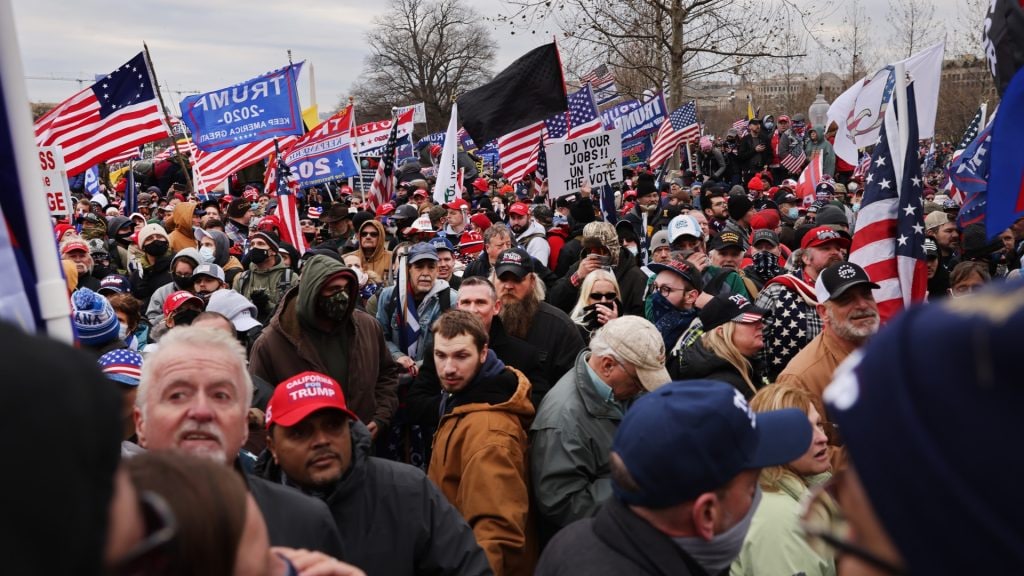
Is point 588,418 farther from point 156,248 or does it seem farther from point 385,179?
point 385,179

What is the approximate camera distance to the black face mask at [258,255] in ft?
30.1

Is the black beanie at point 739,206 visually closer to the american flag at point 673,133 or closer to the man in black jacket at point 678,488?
the american flag at point 673,133

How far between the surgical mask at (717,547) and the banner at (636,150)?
56.9 feet

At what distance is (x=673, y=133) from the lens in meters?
17.1

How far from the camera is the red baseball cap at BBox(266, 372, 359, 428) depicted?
11.7 feet

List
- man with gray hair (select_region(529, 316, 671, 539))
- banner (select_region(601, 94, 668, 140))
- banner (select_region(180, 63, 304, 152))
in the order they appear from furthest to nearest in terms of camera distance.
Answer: banner (select_region(601, 94, 668, 140)), banner (select_region(180, 63, 304, 152)), man with gray hair (select_region(529, 316, 671, 539))

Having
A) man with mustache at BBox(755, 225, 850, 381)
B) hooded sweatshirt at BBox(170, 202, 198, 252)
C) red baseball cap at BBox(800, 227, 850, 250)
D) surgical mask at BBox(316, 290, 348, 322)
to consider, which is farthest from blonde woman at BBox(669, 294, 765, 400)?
hooded sweatshirt at BBox(170, 202, 198, 252)

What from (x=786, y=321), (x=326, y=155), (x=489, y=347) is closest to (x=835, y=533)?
(x=489, y=347)

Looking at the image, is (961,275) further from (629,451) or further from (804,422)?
(629,451)

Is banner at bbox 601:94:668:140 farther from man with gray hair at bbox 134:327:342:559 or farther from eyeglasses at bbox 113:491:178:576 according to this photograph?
eyeglasses at bbox 113:491:178:576

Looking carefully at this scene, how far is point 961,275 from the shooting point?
7.97 meters

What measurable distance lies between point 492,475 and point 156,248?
7.49 metres

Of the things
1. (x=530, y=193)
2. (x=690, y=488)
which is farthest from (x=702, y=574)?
(x=530, y=193)

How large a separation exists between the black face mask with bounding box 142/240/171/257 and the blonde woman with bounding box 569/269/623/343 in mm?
5548
